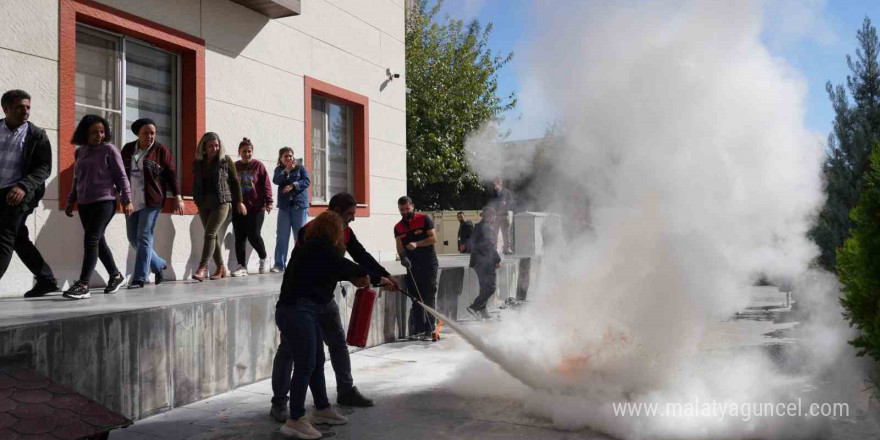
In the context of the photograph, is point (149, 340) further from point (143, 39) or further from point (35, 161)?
point (143, 39)

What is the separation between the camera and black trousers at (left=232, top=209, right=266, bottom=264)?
846 centimetres

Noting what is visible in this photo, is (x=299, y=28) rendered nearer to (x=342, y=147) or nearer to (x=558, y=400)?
(x=342, y=147)

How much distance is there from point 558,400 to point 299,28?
739 centimetres

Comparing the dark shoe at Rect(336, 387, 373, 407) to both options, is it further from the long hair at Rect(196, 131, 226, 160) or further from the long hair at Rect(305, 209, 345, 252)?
the long hair at Rect(196, 131, 226, 160)

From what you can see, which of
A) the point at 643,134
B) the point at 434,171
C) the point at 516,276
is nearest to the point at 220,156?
the point at 643,134

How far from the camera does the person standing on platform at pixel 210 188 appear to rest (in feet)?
24.9

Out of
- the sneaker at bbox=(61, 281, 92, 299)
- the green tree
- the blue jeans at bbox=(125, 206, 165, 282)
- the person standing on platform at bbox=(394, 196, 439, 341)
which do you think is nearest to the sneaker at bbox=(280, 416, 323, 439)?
the sneaker at bbox=(61, 281, 92, 299)

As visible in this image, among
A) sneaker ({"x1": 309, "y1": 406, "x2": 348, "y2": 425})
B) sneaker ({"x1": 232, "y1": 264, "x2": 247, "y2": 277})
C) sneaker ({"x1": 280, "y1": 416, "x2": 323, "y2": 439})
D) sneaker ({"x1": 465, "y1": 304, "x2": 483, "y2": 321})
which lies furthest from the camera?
sneaker ({"x1": 465, "y1": 304, "x2": 483, "y2": 321})

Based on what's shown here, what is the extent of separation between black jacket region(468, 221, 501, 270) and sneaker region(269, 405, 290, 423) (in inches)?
235

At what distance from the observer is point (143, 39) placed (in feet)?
24.8

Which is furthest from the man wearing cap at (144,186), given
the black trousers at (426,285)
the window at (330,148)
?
the window at (330,148)

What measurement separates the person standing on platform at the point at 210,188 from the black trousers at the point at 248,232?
2.28ft

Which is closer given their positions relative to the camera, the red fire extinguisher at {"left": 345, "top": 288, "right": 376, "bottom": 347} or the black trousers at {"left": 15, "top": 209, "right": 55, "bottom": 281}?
the red fire extinguisher at {"left": 345, "top": 288, "right": 376, "bottom": 347}

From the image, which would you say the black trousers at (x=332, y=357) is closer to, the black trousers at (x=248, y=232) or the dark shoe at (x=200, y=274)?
the dark shoe at (x=200, y=274)
